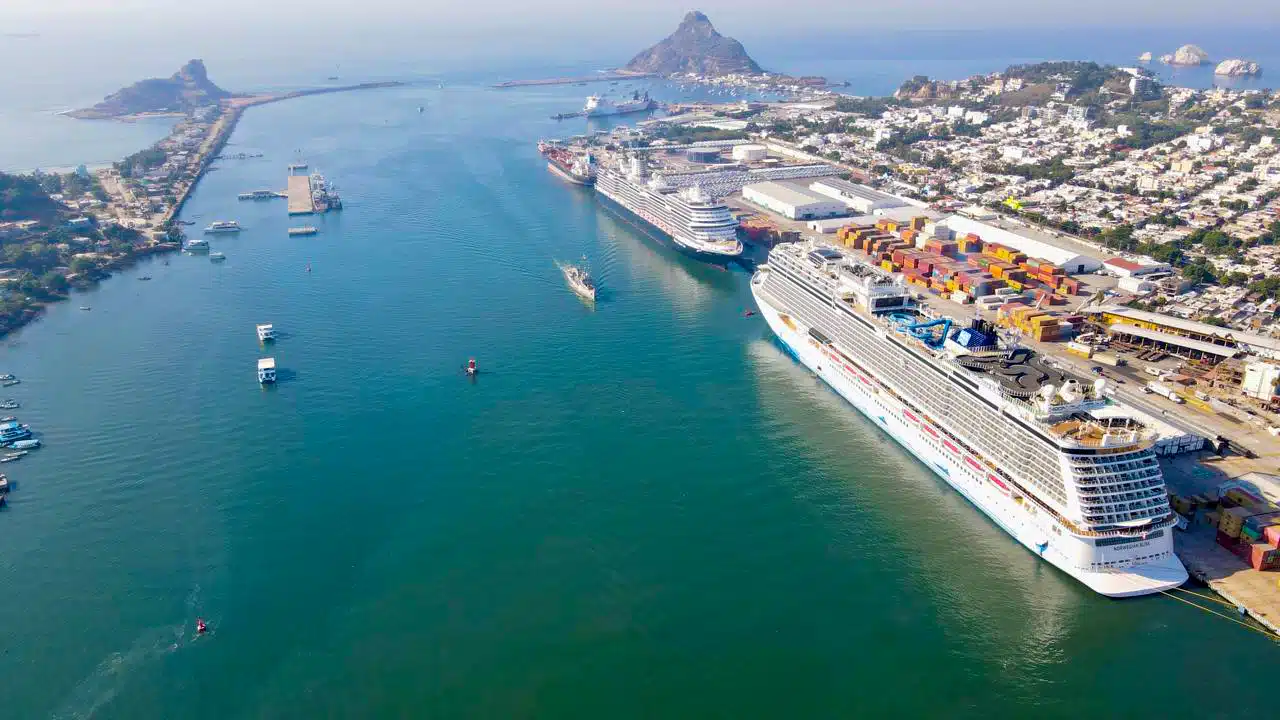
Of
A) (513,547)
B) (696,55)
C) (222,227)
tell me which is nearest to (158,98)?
(222,227)

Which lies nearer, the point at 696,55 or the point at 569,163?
the point at 569,163

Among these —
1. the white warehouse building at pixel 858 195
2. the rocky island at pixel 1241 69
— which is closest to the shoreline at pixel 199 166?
the white warehouse building at pixel 858 195

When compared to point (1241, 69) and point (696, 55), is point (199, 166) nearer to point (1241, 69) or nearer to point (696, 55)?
point (696, 55)

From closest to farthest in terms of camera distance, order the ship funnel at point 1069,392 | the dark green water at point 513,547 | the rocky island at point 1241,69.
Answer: the dark green water at point 513,547 < the ship funnel at point 1069,392 < the rocky island at point 1241,69

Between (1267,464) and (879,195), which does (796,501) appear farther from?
(879,195)

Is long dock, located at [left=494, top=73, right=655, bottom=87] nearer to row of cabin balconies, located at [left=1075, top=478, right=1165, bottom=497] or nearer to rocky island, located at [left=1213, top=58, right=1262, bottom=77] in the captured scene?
rocky island, located at [left=1213, top=58, right=1262, bottom=77]

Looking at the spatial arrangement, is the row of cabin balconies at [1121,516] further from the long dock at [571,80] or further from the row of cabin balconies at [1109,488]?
the long dock at [571,80]
